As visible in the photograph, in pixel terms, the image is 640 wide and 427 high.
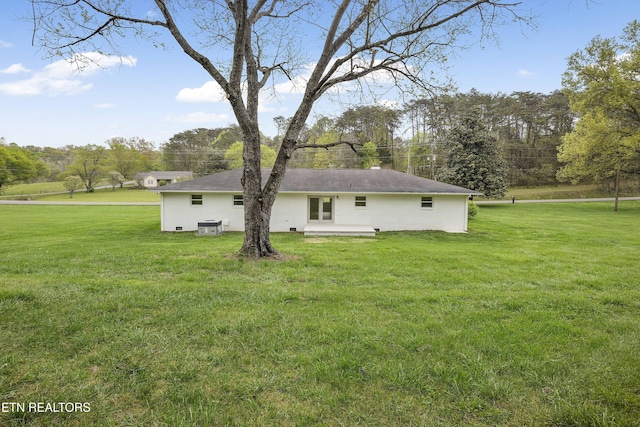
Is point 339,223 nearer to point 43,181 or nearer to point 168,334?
point 168,334

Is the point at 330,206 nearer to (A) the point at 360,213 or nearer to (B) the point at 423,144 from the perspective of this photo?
(A) the point at 360,213

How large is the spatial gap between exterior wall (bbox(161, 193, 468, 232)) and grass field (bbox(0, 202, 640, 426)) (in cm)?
820

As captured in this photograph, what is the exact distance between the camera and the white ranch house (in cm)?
1545

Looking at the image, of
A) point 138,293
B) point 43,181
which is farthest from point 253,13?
point 43,181

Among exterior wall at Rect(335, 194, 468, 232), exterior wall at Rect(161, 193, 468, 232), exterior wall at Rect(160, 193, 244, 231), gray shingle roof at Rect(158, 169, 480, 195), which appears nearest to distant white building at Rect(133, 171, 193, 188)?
gray shingle roof at Rect(158, 169, 480, 195)

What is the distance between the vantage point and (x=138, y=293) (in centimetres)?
521

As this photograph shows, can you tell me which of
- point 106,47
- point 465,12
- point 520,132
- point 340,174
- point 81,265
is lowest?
point 81,265

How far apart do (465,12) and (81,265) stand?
11.0m

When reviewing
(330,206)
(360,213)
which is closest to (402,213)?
(360,213)

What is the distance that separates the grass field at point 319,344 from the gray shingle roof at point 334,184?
27.1 ft

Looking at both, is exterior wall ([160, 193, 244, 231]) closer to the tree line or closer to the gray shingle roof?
the gray shingle roof

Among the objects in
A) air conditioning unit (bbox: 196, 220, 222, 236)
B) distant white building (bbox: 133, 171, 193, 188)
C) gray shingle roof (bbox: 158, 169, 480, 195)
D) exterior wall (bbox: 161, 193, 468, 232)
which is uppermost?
distant white building (bbox: 133, 171, 193, 188)

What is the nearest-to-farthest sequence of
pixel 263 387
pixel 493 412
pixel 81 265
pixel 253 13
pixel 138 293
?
pixel 493 412, pixel 263 387, pixel 138 293, pixel 81 265, pixel 253 13

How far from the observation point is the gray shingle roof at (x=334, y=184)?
50.4ft
